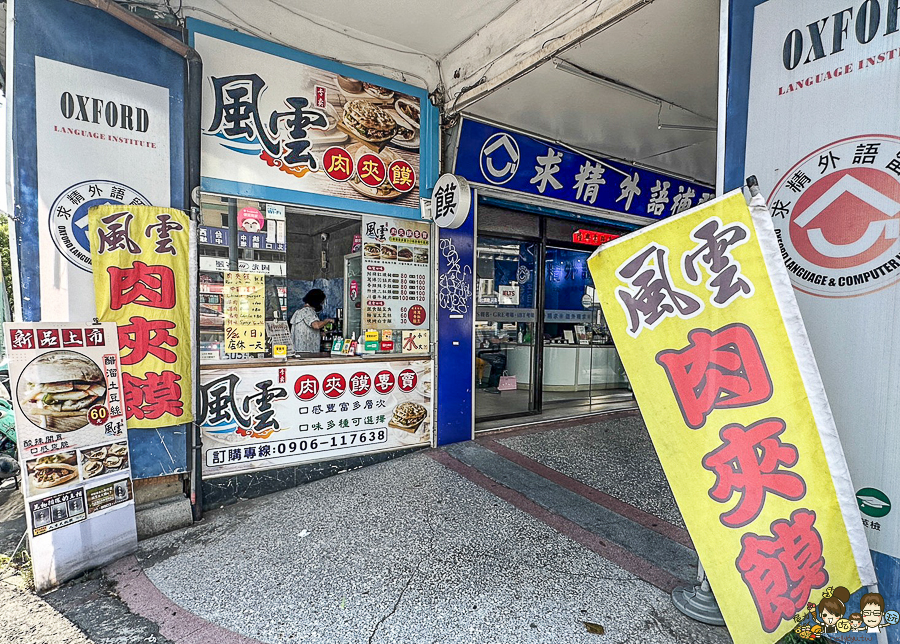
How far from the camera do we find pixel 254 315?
401cm

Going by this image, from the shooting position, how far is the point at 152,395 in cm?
334

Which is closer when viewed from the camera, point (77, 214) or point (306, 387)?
point (77, 214)

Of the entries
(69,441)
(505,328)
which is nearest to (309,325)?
(69,441)

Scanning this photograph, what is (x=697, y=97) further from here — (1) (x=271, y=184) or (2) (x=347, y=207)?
(1) (x=271, y=184)

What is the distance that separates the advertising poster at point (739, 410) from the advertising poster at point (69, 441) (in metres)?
3.29

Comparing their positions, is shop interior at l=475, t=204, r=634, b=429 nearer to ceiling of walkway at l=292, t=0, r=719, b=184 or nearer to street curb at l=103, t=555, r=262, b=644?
ceiling of walkway at l=292, t=0, r=719, b=184

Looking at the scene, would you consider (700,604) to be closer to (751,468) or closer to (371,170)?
(751,468)

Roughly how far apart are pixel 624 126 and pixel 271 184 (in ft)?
13.9

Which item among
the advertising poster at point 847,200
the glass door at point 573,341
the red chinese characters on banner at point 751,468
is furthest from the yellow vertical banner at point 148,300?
the glass door at point 573,341

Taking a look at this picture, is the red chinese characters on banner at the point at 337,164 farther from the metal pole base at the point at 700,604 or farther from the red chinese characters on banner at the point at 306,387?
the metal pole base at the point at 700,604

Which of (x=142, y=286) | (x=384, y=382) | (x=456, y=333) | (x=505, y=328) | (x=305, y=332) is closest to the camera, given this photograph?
(x=142, y=286)

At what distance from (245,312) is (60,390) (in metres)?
1.40

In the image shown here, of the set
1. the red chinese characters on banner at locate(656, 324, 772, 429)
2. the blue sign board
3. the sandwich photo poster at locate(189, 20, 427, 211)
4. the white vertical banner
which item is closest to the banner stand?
the red chinese characters on banner at locate(656, 324, 772, 429)

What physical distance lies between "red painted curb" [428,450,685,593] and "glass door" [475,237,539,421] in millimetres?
1630
